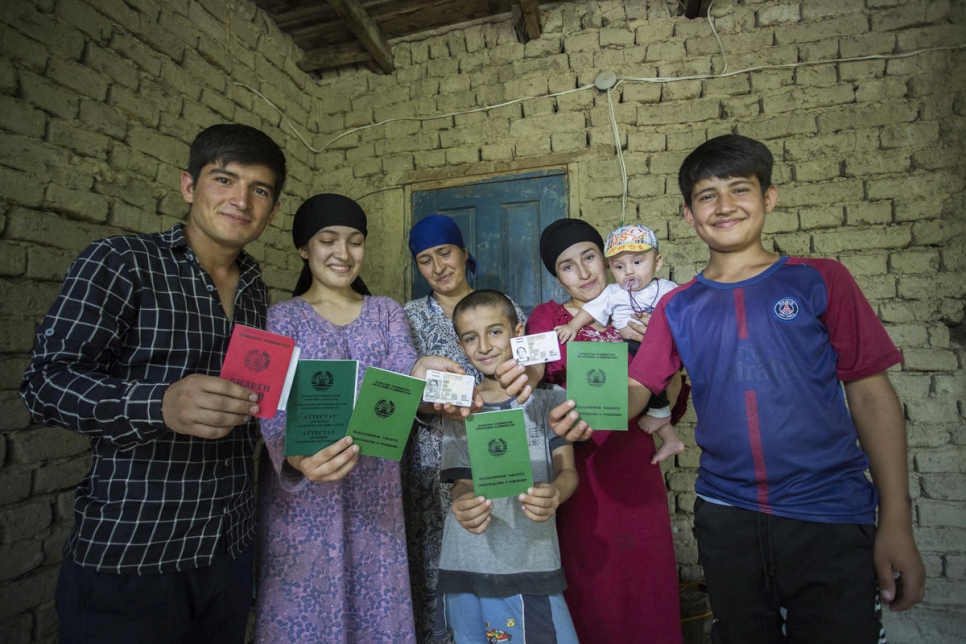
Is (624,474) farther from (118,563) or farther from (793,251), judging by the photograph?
(793,251)

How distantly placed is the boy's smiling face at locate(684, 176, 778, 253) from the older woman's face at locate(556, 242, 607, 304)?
0.76 meters

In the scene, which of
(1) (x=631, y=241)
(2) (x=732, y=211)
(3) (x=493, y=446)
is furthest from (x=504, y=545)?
(1) (x=631, y=241)

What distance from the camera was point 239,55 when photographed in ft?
11.1

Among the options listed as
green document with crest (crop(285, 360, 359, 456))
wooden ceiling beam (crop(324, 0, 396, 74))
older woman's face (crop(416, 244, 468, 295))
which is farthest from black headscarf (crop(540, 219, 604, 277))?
wooden ceiling beam (crop(324, 0, 396, 74))

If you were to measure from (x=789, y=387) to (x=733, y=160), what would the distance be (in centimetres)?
69

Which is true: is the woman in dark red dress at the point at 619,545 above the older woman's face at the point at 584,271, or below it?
below

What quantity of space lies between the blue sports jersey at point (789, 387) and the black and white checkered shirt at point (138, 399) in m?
1.48

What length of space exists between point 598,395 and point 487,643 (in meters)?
0.93

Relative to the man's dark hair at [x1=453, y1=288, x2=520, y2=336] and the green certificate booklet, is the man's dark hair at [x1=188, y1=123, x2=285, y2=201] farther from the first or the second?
the green certificate booklet

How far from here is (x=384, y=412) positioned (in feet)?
4.71

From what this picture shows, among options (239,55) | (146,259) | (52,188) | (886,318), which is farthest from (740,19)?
(52,188)

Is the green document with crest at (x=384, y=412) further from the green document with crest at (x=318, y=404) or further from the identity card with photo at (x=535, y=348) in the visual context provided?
the identity card with photo at (x=535, y=348)

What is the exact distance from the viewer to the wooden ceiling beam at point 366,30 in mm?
3293

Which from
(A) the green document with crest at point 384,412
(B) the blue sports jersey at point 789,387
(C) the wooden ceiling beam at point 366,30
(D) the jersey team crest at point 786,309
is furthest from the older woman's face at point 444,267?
(C) the wooden ceiling beam at point 366,30
